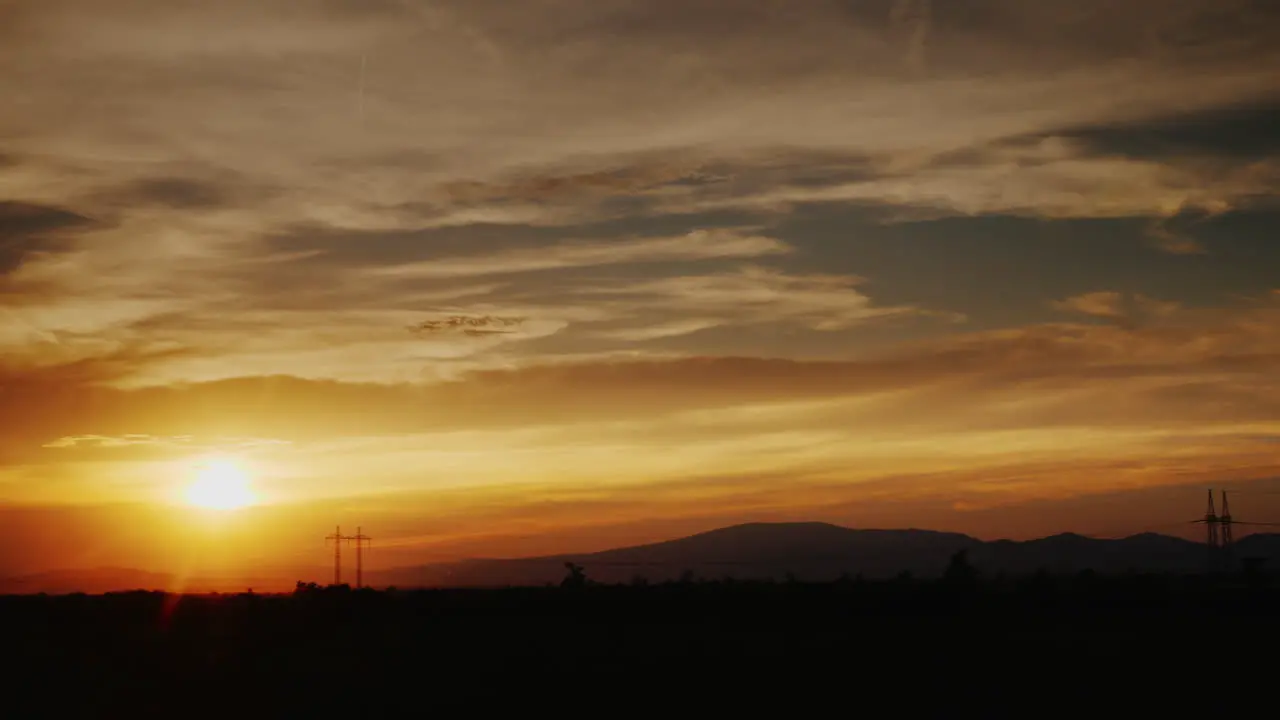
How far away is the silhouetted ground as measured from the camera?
114 ft

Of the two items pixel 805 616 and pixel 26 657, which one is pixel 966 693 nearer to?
pixel 805 616

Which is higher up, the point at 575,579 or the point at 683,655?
the point at 575,579

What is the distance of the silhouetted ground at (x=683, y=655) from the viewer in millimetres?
34781

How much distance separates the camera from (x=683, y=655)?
1720 inches

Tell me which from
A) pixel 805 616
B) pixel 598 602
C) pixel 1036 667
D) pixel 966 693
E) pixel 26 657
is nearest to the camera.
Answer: pixel 966 693

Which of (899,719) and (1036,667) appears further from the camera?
(1036,667)

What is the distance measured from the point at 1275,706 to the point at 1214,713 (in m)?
1.82

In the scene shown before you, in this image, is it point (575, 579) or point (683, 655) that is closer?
point (683, 655)

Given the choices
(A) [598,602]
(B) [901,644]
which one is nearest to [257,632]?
(A) [598,602]

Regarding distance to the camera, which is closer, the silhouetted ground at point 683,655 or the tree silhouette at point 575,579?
the silhouetted ground at point 683,655

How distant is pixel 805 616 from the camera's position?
57781mm

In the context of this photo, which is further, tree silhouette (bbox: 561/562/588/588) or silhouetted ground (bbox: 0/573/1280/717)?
tree silhouette (bbox: 561/562/588/588)

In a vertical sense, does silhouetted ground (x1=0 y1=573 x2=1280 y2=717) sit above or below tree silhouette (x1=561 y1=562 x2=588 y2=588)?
below

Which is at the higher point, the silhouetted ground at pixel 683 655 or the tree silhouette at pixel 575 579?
the tree silhouette at pixel 575 579
